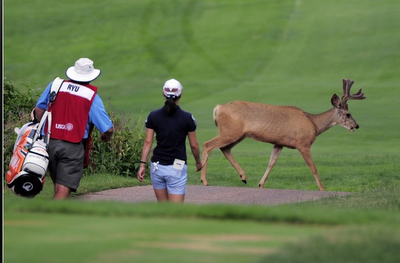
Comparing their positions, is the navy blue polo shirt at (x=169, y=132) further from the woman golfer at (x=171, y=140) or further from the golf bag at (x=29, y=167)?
the golf bag at (x=29, y=167)

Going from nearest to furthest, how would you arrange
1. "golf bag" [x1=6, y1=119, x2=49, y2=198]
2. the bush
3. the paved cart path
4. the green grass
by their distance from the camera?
the green grass, "golf bag" [x1=6, y1=119, x2=49, y2=198], the paved cart path, the bush

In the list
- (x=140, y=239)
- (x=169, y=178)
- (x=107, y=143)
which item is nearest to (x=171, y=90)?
(x=169, y=178)

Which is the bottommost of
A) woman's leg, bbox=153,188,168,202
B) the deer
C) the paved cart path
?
woman's leg, bbox=153,188,168,202

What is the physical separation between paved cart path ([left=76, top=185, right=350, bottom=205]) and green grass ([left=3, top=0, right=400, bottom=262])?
1.71 ft

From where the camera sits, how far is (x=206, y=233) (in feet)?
23.0

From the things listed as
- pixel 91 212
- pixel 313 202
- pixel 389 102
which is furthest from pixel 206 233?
pixel 389 102

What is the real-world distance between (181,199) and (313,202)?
10.8 ft

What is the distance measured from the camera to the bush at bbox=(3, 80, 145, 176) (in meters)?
16.8

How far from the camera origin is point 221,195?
48.1 ft

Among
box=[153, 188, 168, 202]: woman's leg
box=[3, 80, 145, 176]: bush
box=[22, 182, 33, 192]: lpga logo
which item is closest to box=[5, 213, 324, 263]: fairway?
box=[22, 182, 33, 192]: lpga logo

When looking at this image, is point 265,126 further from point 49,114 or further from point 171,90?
point 49,114

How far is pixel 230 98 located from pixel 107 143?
15.7 meters

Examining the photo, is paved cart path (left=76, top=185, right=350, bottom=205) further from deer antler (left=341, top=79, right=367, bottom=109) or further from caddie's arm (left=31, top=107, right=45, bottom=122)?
deer antler (left=341, top=79, right=367, bottom=109)

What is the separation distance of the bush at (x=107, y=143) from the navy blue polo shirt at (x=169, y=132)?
622 cm
